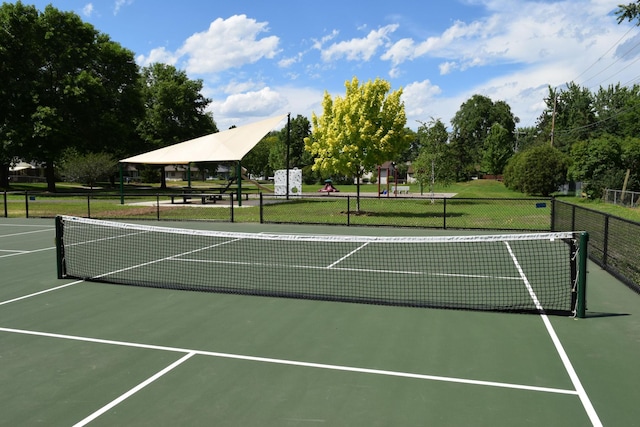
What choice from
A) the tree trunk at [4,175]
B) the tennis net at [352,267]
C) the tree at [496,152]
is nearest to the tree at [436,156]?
the tennis net at [352,267]

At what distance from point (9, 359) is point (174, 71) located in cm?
6339

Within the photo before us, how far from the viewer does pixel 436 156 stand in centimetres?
3638

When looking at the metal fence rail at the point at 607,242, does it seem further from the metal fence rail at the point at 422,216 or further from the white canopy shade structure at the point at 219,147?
the white canopy shade structure at the point at 219,147

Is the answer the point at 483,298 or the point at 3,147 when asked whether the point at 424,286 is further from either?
the point at 3,147

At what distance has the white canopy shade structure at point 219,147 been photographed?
3428cm

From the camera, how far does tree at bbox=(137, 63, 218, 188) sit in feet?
195

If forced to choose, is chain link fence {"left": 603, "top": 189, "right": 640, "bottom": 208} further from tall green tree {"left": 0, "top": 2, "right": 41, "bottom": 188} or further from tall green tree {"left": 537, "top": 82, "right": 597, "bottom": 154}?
tall green tree {"left": 0, "top": 2, "right": 41, "bottom": 188}

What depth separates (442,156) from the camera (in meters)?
36.5

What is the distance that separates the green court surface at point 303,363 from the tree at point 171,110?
173 ft

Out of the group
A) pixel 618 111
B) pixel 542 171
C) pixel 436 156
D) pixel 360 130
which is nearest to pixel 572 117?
pixel 618 111

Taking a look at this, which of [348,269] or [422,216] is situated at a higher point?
[422,216]

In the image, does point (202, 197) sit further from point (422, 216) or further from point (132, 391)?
point (132, 391)

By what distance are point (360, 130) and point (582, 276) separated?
18417 millimetres

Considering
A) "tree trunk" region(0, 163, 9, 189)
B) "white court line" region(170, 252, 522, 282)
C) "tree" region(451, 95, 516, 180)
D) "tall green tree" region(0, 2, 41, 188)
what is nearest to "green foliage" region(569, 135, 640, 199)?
"white court line" region(170, 252, 522, 282)
